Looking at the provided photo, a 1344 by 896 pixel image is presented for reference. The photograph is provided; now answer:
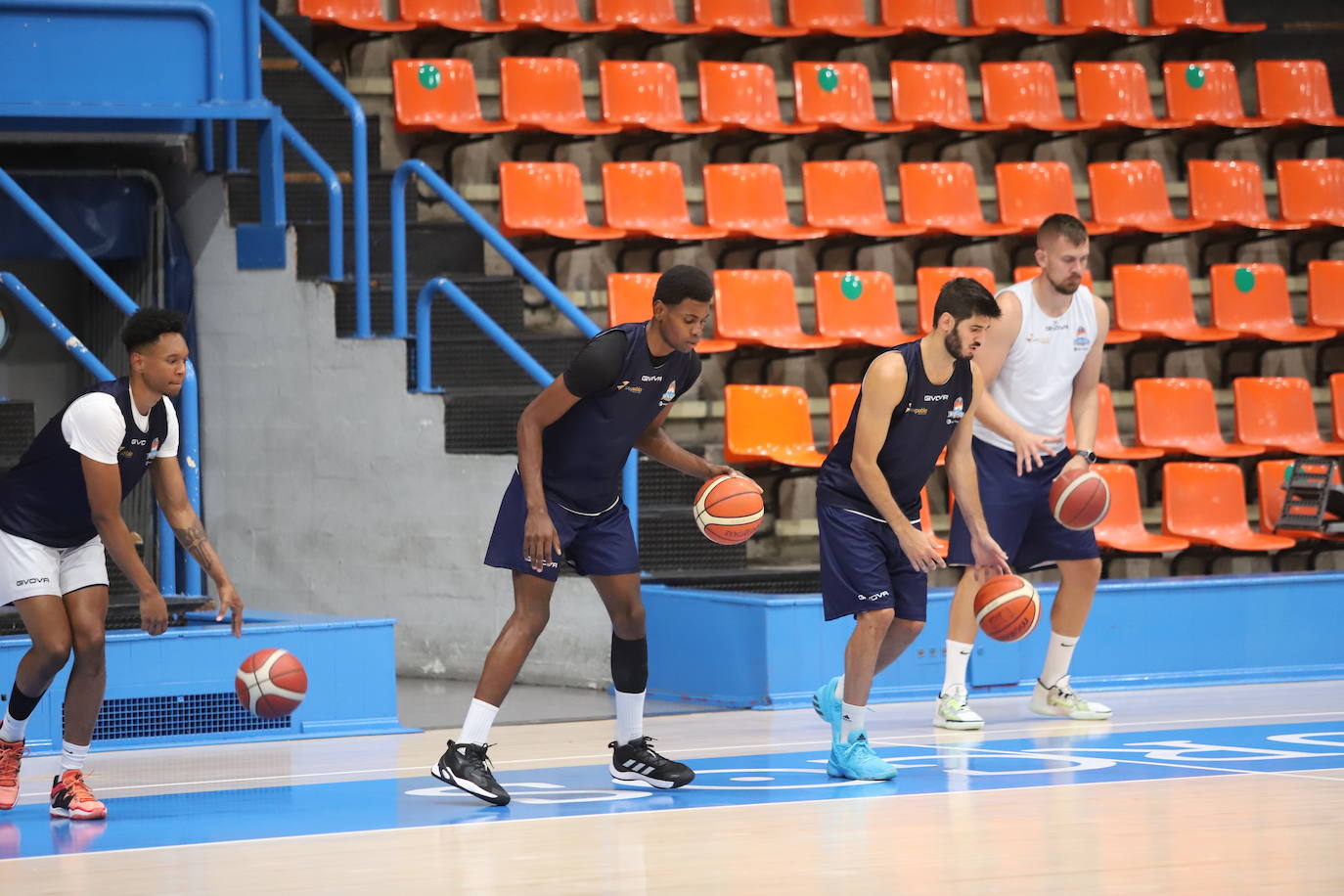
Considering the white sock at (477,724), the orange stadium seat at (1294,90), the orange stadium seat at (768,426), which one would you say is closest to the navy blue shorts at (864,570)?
the white sock at (477,724)

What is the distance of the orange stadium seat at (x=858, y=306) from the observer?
10641 millimetres

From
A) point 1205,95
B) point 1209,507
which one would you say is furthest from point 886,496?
point 1205,95

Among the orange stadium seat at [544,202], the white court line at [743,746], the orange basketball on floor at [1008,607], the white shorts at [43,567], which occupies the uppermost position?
the orange stadium seat at [544,202]

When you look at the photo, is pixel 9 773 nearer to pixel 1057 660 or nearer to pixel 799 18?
pixel 1057 660

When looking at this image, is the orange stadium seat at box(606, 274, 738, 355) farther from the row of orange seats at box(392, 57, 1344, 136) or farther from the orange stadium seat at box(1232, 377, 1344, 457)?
the orange stadium seat at box(1232, 377, 1344, 457)

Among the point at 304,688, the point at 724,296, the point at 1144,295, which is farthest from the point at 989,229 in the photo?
the point at 304,688

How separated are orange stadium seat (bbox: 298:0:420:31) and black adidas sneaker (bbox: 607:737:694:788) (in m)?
5.91

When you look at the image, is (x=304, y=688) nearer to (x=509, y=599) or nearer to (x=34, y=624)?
(x=34, y=624)

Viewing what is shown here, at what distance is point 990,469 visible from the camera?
7.83 meters

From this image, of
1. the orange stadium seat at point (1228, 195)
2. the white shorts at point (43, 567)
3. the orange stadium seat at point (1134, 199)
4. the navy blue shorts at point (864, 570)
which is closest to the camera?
the white shorts at point (43, 567)

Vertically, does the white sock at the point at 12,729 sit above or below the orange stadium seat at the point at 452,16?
below

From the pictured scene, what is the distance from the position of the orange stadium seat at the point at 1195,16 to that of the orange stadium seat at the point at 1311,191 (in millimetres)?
1160

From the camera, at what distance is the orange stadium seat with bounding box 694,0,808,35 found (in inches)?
480

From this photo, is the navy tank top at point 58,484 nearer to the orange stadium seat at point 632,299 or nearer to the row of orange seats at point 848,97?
the orange stadium seat at point 632,299
